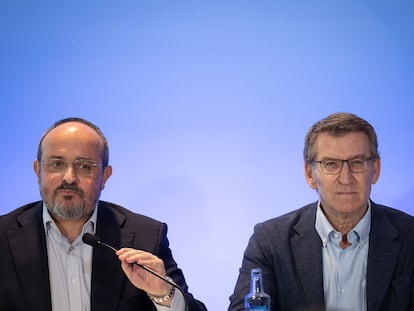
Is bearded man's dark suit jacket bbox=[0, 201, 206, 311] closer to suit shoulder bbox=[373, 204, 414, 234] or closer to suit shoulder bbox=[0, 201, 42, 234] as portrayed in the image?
suit shoulder bbox=[0, 201, 42, 234]

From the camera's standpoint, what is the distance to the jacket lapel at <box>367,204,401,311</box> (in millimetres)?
2703

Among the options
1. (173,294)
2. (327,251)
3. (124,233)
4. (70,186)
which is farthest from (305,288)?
(70,186)

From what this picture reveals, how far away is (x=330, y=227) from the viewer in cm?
290

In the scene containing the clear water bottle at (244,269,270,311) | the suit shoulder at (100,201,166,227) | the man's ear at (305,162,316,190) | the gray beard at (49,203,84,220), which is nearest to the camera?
the clear water bottle at (244,269,270,311)

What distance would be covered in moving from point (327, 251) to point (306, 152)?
50cm

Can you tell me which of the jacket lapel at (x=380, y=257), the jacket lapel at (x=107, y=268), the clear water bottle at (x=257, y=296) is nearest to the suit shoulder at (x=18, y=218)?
the jacket lapel at (x=107, y=268)

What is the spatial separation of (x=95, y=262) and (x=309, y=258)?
1019 millimetres

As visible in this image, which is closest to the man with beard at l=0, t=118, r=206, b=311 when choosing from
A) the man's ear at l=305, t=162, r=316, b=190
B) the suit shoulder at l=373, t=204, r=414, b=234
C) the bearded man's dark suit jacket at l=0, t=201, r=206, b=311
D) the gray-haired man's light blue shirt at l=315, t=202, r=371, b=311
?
the bearded man's dark suit jacket at l=0, t=201, r=206, b=311

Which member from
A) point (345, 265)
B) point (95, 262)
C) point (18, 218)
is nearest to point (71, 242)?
point (95, 262)

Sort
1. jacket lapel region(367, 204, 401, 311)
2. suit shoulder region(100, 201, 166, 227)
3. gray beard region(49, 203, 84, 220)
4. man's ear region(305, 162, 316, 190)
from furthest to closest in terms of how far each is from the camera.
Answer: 1. suit shoulder region(100, 201, 166, 227)
2. man's ear region(305, 162, 316, 190)
3. gray beard region(49, 203, 84, 220)
4. jacket lapel region(367, 204, 401, 311)

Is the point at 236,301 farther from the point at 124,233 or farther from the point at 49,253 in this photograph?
the point at 49,253

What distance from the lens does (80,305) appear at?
9.18ft

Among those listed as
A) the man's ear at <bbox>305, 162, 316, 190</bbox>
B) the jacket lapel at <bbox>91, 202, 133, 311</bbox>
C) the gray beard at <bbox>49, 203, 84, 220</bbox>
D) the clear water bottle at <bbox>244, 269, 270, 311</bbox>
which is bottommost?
the clear water bottle at <bbox>244, 269, 270, 311</bbox>

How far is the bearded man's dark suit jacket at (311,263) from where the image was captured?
2.71m
